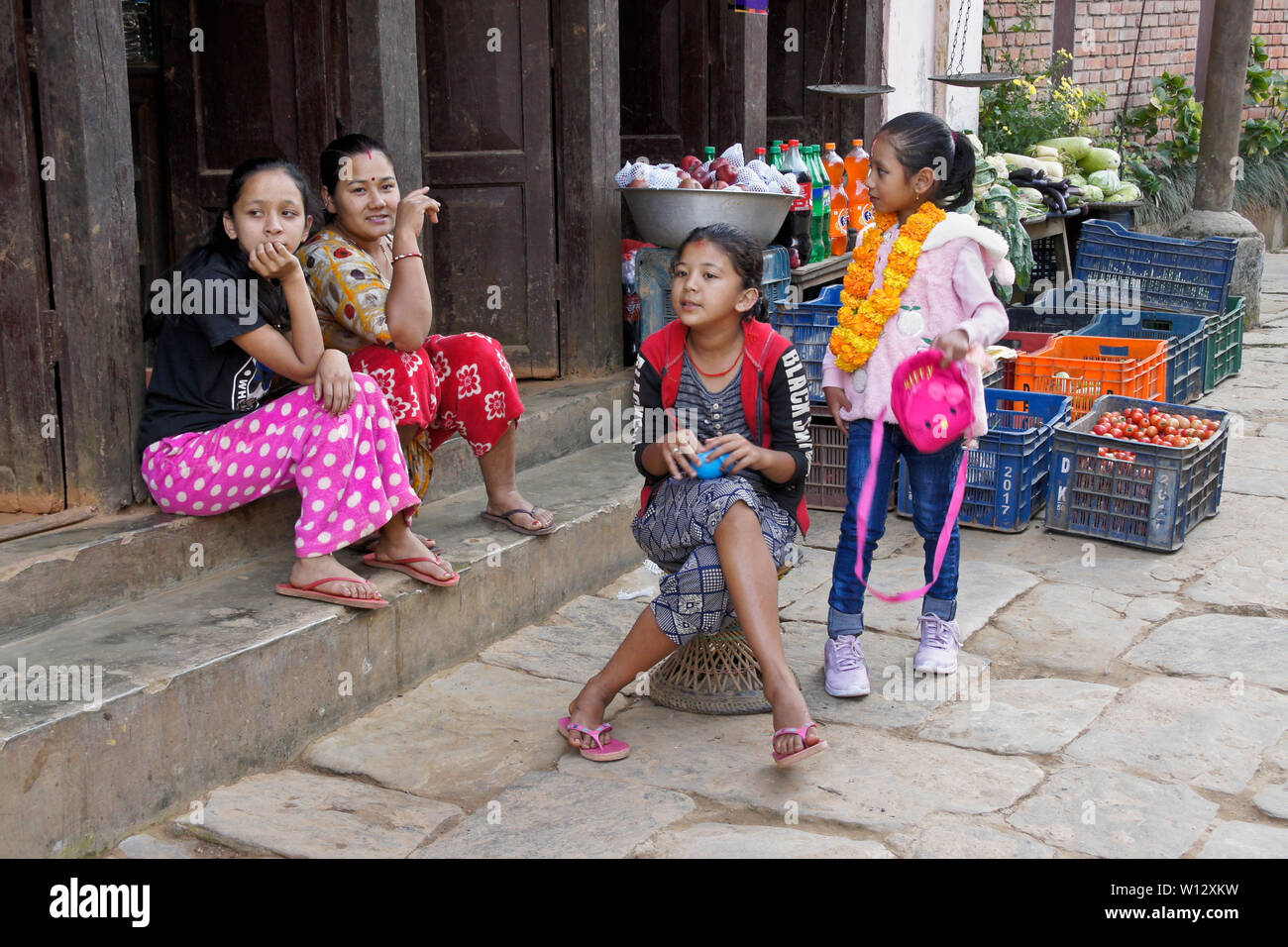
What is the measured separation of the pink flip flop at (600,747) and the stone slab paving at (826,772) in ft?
0.07

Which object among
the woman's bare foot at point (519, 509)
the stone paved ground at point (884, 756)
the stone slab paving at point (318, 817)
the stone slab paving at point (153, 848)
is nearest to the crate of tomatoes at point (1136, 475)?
the stone paved ground at point (884, 756)

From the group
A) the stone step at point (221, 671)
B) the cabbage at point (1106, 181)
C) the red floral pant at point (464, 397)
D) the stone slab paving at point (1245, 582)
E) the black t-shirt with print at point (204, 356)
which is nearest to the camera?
the stone step at point (221, 671)

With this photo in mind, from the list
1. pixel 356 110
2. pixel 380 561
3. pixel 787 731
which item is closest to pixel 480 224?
pixel 356 110

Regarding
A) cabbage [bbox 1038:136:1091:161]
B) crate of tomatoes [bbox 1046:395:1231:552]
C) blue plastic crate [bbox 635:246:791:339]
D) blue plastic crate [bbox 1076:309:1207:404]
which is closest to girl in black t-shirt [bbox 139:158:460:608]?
blue plastic crate [bbox 635:246:791:339]

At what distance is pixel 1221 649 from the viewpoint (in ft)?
13.7

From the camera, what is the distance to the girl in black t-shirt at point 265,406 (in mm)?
3590

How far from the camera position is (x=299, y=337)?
360 cm

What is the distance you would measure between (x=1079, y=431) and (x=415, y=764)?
3.10 metres

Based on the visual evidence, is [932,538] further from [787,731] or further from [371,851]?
[371,851]

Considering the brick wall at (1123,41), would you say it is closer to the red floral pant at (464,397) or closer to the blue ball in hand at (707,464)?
the red floral pant at (464,397)

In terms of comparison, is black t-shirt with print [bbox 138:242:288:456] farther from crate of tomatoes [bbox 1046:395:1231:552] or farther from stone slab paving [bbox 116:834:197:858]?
crate of tomatoes [bbox 1046:395:1231:552]

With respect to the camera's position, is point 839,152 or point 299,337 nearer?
point 299,337

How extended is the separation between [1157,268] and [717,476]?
5.20 meters

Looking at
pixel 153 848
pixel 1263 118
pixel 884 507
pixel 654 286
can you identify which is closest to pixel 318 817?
pixel 153 848
